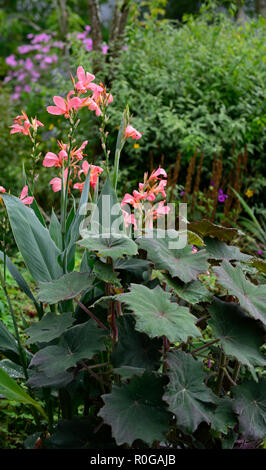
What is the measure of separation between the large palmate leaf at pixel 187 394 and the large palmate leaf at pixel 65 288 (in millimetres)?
275

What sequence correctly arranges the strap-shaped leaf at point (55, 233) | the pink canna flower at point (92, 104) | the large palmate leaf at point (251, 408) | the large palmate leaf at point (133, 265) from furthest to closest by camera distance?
the strap-shaped leaf at point (55, 233), the pink canna flower at point (92, 104), the large palmate leaf at point (133, 265), the large palmate leaf at point (251, 408)

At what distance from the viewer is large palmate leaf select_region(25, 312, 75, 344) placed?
1.12 metres

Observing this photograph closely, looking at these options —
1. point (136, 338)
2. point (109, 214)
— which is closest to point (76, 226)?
point (109, 214)

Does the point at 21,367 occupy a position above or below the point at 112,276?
below

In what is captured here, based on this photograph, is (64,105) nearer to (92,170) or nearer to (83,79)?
(83,79)

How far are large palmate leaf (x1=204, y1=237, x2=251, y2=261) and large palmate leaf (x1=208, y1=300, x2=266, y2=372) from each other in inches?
8.3

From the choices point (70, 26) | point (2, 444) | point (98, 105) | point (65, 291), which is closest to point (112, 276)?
point (65, 291)

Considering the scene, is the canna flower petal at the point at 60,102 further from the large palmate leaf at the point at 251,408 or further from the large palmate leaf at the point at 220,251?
the large palmate leaf at the point at 251,408

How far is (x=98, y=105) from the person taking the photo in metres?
1.48

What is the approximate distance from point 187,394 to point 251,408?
0.19 metres

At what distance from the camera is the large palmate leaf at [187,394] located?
101cm

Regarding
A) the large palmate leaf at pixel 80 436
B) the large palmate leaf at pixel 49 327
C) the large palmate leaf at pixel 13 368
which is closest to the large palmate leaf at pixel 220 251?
the large palmate leaf at pixel 49 327

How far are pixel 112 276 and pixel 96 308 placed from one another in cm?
29
